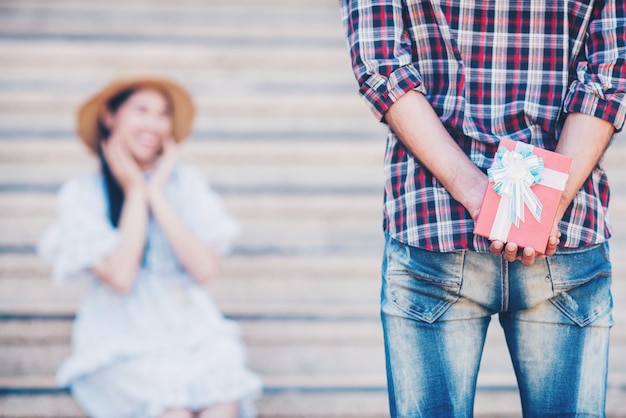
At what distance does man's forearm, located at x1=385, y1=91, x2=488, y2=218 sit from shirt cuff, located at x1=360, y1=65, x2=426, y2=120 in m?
0.01

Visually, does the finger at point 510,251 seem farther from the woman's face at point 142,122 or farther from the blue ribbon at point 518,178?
the woman's face at point 142,122

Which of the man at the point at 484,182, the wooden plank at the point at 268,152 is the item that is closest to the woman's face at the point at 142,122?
the wooden plank at the point at 268,152

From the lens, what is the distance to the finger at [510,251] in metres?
1.19

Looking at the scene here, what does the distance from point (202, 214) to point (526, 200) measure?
1760 millimetres

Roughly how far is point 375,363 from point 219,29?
213 centimetres

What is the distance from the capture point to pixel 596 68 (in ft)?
4.15

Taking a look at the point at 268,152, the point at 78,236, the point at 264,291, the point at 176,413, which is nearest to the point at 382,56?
the point at 176,413

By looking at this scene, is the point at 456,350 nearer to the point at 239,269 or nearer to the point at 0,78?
the point at 239,269

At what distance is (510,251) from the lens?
1191 millimetres

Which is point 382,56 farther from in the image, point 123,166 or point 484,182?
point 123,166

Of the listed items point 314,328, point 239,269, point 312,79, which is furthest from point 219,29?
point 314,328

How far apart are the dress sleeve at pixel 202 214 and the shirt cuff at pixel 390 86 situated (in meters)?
1.56

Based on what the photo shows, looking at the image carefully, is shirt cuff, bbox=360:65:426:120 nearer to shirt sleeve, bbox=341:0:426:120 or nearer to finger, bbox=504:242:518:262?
shirt sleeve, bbox=341:0:426:120

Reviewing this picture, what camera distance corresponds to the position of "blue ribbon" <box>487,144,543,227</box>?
46.8 inches
